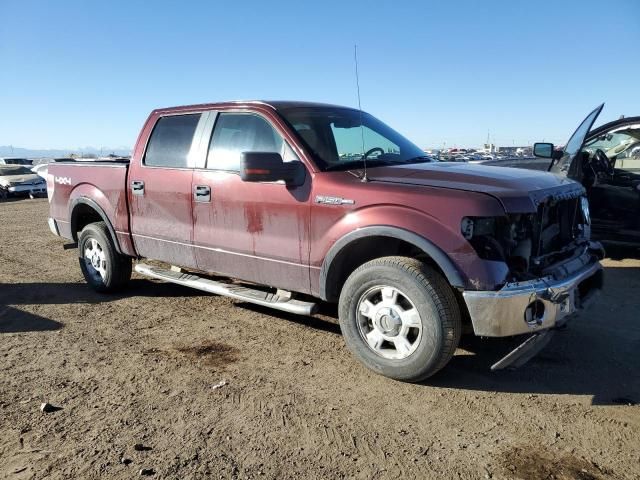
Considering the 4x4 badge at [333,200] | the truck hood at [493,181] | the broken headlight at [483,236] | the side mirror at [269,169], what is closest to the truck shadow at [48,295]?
the side mirror at [269,169]

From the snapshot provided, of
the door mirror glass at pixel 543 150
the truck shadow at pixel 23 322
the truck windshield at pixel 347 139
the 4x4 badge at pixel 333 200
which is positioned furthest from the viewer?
the door mirror glass at pixel 543 150

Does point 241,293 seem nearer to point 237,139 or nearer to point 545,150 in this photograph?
point 237,139

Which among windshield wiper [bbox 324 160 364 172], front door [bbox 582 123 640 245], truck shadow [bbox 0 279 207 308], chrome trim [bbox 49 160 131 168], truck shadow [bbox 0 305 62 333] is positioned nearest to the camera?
windshield wiper [bbox 324 160 364 172]

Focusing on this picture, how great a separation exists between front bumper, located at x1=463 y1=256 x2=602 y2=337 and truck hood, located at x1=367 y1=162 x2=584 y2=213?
50cm

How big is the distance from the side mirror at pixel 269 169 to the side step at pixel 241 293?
0.96 meters

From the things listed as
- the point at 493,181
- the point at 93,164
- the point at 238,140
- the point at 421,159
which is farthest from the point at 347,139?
the point at 93,164

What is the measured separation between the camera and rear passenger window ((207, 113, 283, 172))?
14.2ft

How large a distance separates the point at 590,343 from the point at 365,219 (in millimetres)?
2318

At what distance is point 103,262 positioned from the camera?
19.1 feet

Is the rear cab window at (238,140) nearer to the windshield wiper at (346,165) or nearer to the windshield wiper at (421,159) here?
the windshield wiper at (346,165)

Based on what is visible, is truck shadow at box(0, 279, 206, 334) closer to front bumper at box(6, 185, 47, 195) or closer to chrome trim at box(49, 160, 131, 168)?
chrome trim at box(49, 160, 131, 168)

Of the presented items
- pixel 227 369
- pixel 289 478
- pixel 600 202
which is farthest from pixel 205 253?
pixel 600 202

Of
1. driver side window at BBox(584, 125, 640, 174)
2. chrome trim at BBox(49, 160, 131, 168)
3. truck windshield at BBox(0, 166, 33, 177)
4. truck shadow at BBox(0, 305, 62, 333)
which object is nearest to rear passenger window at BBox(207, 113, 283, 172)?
chrome trim at BBox(49, 160, 131, 168)

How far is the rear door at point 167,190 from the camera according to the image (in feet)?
15.8
